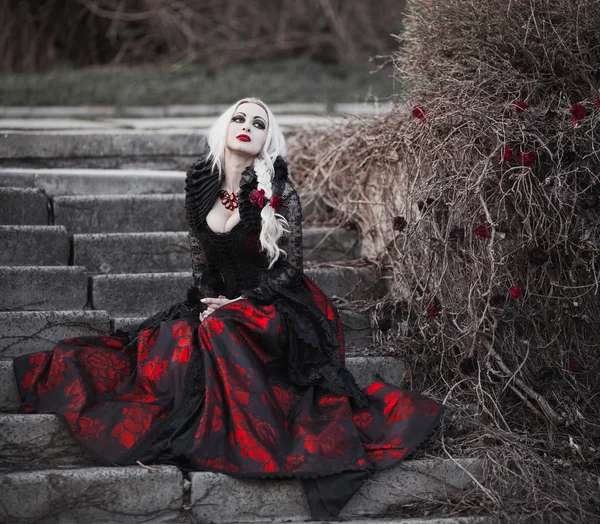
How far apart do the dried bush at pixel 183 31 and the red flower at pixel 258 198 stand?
6.06m

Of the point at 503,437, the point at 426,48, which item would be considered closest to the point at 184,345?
the point at 503,437

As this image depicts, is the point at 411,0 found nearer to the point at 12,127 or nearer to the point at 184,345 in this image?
the point at 184,345

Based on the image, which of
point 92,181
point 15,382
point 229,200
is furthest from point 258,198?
point 92,181

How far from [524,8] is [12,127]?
11.2 ft

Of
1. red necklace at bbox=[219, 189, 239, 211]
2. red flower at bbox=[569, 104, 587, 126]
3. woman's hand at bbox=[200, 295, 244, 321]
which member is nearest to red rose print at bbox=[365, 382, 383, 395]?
woman's hand at bbox=[200, 295, 244, 321]

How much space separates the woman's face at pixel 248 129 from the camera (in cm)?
A: 349

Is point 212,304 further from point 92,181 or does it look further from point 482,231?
point 92,181

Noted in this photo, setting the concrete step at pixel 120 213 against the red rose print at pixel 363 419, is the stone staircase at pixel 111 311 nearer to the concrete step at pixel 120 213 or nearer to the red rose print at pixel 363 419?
the concrete step at pixel 120 213

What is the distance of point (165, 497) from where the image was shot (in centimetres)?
287

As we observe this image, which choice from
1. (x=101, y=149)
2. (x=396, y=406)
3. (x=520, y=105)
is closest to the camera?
(x=396, y=406)

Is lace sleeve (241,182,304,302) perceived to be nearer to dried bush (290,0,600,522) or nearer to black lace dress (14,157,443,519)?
black lace dress (14,157,443,519)

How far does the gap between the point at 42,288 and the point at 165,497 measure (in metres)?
1.32

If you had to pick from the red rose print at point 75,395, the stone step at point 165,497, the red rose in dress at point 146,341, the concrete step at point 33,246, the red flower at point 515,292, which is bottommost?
the stone step at point 165,497

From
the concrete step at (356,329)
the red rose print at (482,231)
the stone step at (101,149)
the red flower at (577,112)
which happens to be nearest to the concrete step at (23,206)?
the stone step at (101,149)
